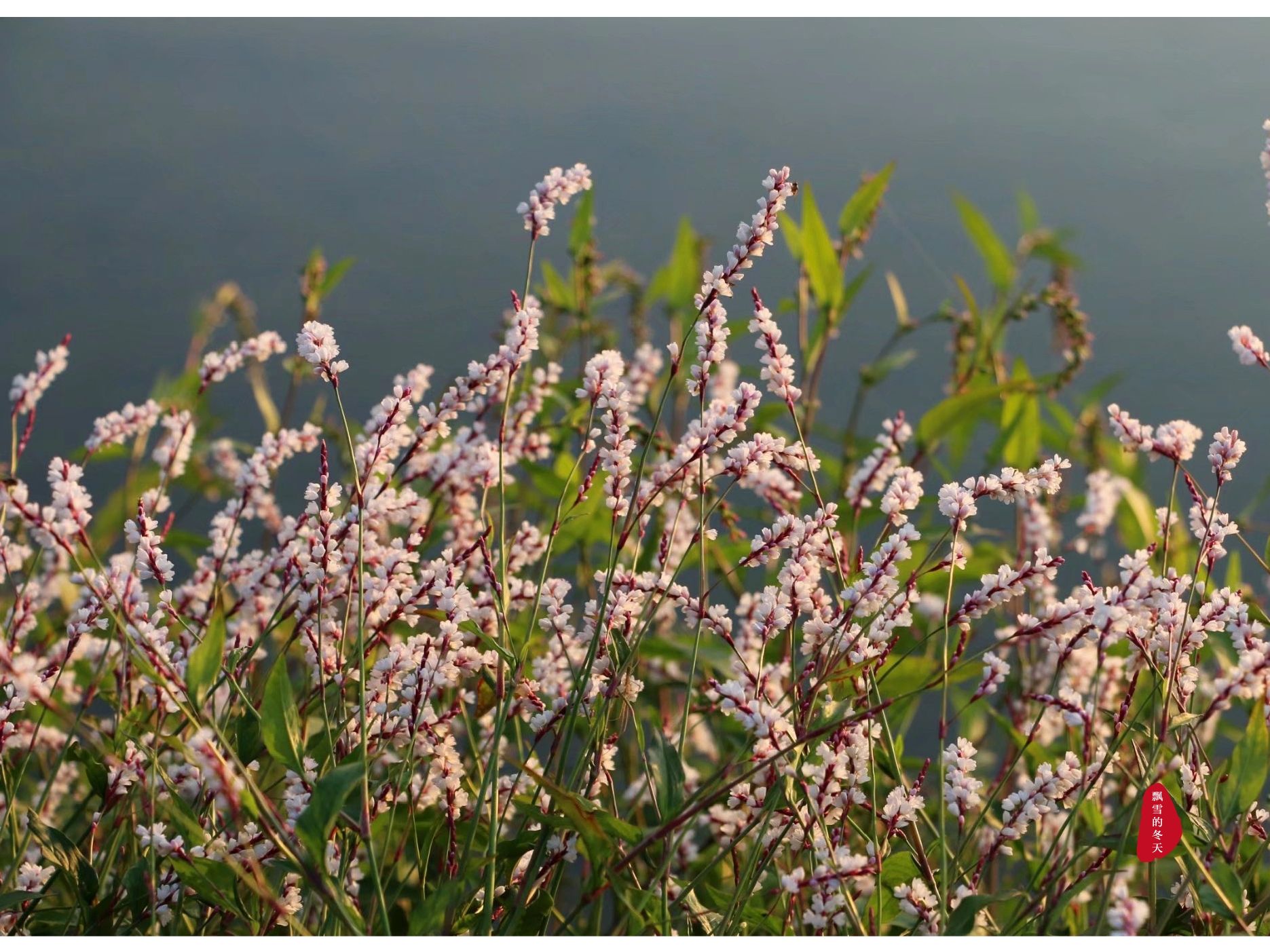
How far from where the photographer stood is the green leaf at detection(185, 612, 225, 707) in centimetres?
39

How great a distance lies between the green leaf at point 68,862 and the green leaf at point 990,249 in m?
0.91

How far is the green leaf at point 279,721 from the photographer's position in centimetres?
42

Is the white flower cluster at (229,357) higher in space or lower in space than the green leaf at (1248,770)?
higher

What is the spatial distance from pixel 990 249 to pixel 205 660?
2.96 feet

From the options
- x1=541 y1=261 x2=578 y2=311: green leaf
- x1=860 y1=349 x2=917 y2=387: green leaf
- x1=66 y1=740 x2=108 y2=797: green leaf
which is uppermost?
x1=541 y1=261 x2=578 y2=311: green leaf

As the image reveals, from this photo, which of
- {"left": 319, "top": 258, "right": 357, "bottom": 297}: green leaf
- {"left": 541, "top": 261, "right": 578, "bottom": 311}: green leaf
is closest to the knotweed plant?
{"left": 319, "top": 258, "right": 357, "bottom": 297}: green leaf

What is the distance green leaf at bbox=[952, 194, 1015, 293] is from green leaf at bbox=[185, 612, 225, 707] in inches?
34.7

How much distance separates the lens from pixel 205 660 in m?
0.40

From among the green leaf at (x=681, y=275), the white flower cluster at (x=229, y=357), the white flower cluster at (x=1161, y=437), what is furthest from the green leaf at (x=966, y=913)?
the green leaf at (x=681, y=275)

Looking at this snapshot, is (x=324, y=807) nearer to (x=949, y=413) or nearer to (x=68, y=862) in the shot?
(x=68, y=862)

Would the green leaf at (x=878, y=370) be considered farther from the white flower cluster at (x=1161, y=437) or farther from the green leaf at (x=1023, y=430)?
the white flower cluster at (x=1161, y=437)

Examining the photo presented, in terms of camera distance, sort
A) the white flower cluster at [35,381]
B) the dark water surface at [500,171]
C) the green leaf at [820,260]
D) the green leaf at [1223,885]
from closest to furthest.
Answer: the green leaf at [1223,885] < the white flower cluster at [35,381] < the green leaf at [820,260] < the dark water surface at [500,171]

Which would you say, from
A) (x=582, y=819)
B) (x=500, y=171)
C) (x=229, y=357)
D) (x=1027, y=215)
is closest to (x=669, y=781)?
(x=582, y=819)

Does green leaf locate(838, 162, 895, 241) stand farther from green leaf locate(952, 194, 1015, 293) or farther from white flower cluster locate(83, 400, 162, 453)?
white flower cluster locate(83, 400, 162, 453)
